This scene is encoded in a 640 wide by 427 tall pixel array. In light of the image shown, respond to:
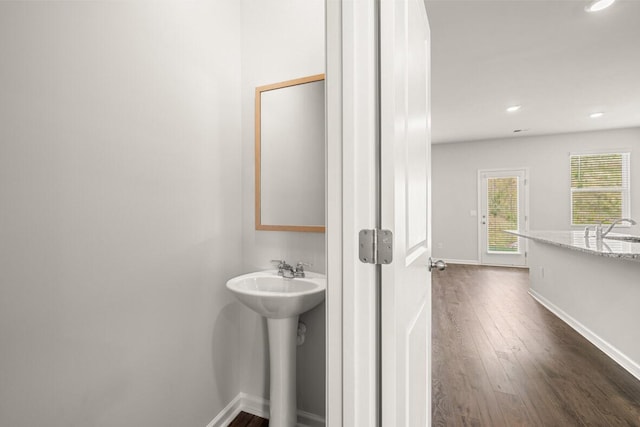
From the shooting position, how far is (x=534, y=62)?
3.00m

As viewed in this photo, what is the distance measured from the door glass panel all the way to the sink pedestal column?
5.93m

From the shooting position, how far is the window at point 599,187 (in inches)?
215

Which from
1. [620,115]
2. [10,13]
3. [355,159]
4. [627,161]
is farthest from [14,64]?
[627,161]

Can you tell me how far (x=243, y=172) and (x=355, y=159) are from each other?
120 centimetres

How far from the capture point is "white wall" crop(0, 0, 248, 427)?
2.95 ft

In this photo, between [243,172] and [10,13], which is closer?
[10,13]

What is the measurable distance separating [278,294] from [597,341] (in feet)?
9.73

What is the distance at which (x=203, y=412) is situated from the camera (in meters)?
1.54

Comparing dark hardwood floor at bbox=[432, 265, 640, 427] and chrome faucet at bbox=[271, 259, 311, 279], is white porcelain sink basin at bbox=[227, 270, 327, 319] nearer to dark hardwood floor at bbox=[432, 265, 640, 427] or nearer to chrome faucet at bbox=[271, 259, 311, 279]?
A: chrome faucet at bbox=[271, 259, 311, 279]

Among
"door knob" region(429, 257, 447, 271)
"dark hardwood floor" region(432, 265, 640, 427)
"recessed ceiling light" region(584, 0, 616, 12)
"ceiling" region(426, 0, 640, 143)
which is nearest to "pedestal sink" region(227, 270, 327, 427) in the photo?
"door knob" region(429, 257, 447, 271)

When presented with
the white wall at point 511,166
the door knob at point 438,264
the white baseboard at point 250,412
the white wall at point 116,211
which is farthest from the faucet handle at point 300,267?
the white wall at point 511,166

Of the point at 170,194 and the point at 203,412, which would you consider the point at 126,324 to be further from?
the point at 203,412

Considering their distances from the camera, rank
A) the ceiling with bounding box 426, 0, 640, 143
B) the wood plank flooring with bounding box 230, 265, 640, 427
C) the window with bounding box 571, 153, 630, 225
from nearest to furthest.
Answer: the wood plank flooring with bounding box 230, 265, 640, 427
the ceiling with bounding box 426, 0, 640, 143
the window with bounding box 571, 153, 630, 225

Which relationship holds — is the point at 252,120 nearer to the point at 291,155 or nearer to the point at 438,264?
the point at 291,155
